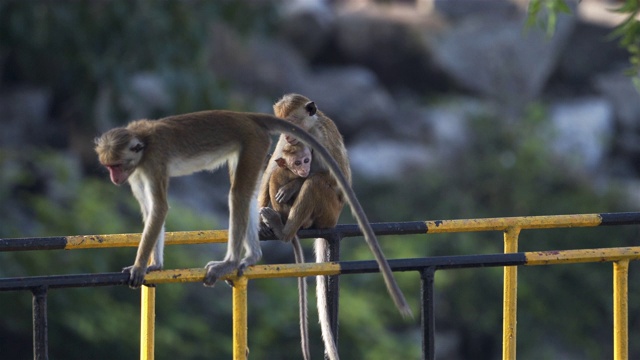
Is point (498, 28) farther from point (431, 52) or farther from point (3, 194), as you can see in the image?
point (3, 194)

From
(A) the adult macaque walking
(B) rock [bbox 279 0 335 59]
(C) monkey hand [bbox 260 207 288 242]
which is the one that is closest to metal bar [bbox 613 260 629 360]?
(A) the adult macaque walking

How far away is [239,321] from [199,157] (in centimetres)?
85

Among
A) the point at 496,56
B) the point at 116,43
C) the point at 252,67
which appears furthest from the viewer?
the point at 496,56

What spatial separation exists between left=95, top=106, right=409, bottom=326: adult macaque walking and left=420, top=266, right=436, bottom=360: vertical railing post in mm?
441

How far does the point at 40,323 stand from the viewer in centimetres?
316

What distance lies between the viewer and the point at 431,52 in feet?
60.7

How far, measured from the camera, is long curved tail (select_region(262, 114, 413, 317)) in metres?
3.31

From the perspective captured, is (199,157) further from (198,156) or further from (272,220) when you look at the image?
(272,220)

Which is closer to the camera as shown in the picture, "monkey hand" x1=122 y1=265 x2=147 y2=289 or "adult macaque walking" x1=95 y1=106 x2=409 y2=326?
"monkey hand" x1=122 y1=265 x2=147 y2=289

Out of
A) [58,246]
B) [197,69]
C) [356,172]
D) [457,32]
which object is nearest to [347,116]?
[356,172]

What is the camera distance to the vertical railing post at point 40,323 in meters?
3.14

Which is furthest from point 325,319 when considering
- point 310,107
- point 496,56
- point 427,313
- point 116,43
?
point 496,56

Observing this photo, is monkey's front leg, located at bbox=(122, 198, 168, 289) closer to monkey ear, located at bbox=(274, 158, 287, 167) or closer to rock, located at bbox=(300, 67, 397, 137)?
monkey ear, located at bbox=(274, 158, 287, 167)

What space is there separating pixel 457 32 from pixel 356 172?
12.9ft
